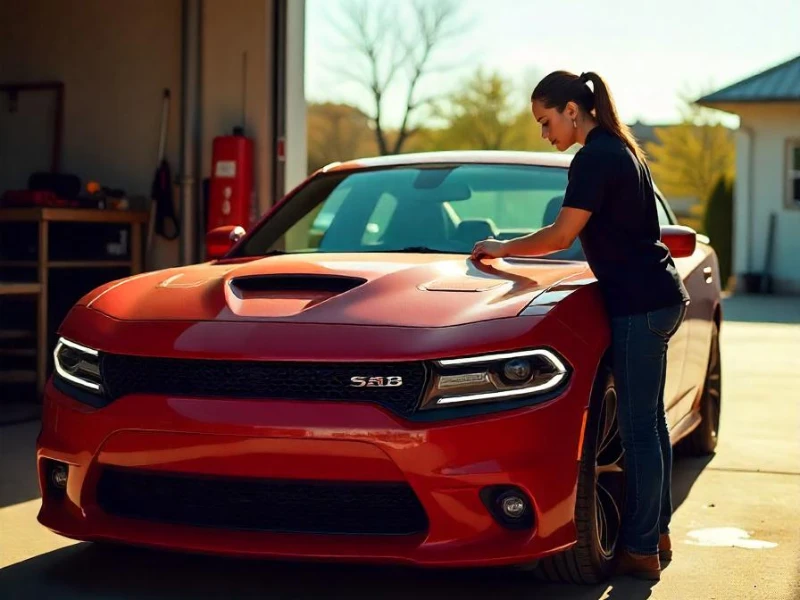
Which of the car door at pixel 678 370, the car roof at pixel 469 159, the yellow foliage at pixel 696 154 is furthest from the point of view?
the yellow foliage at pixel 696 154

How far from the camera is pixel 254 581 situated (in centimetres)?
414

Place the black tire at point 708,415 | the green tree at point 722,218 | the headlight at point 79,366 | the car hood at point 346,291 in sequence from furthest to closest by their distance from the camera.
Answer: the green tree at point 722,218 < the black tire at point 708,415 < the headlight at point 79,366 < the car hood at point 346,291

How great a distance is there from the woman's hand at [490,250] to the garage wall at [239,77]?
5.33 m

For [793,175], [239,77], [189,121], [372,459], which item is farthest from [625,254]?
[793,175]

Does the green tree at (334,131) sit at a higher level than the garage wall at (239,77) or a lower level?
higher

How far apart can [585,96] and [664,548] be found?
154 cm

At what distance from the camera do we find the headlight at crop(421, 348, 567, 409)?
3.63 m

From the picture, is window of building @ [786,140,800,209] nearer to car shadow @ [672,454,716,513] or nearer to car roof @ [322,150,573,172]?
car shadow @ [672,454,716,513]

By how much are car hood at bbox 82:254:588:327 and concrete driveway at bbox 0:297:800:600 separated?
839 millimetres

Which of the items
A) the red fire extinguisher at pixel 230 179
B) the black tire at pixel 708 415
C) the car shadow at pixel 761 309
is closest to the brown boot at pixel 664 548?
the black tire at pixel 708 415

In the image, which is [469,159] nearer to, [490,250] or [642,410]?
[490,250]

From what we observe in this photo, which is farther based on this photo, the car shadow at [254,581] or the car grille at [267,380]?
the car shadow at [254,581]

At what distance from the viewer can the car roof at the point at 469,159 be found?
532 cm

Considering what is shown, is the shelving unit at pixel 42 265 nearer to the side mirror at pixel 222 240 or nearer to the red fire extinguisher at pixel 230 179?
the red fire extinguisher at pixel 230 179
